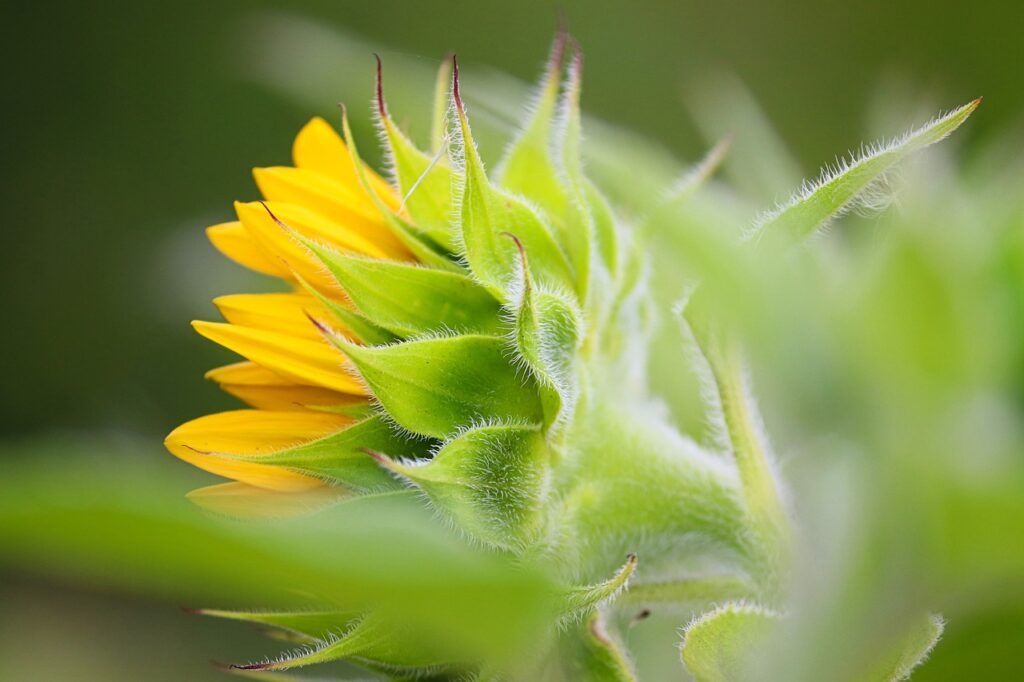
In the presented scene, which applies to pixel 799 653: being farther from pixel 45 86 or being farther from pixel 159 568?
pixel 45 86

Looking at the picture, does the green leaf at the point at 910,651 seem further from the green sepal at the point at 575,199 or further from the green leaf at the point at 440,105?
the green leaf at the point at 440,105

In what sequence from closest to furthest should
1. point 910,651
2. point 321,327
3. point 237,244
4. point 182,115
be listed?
point 910,651 < point 321,327 < point 237,244 < point 182,115

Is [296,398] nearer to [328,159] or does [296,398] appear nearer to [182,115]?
[328,159]

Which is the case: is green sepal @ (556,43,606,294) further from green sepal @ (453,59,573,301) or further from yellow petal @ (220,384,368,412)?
yellow petal @ (220,384,368,412)

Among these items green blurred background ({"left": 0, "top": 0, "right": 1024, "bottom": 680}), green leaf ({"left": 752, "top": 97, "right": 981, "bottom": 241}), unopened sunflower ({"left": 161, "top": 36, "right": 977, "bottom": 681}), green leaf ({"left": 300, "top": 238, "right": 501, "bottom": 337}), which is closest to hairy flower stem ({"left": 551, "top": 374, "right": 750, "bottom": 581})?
unopened sunflower ({"left": 161, "top": 36, "right": 977, "bottom": 681})

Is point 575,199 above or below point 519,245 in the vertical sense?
above

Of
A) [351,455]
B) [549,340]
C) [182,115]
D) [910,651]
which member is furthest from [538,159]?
[182,115]
